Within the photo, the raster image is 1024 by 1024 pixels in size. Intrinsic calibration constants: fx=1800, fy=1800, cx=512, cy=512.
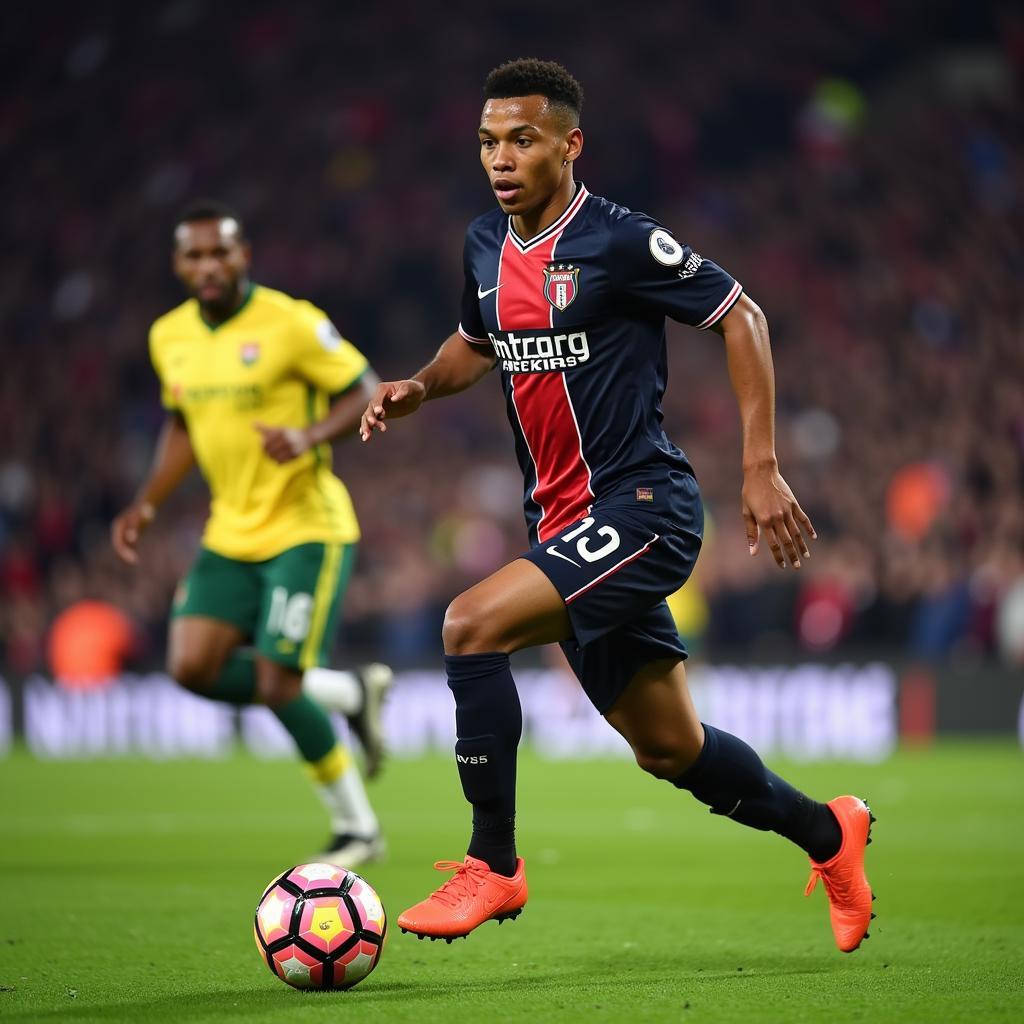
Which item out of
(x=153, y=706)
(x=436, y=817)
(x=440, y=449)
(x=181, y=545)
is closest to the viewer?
(x=436, y=817)

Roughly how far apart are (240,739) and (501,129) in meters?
13.4

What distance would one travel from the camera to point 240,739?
17672 mm

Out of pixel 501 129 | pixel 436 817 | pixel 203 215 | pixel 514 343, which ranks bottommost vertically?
pixel 436 817

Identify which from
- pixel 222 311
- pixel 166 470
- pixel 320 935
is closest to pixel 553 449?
pixel 320 935

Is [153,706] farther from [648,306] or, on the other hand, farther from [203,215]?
[648,306]

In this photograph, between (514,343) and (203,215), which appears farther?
(203,215)

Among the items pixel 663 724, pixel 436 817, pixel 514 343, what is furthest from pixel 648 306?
pixel 436 817

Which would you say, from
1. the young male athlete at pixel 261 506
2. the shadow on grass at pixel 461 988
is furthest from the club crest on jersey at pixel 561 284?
the young male athlete at pixel 261 506

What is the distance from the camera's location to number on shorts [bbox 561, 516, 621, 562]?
472 centimetres

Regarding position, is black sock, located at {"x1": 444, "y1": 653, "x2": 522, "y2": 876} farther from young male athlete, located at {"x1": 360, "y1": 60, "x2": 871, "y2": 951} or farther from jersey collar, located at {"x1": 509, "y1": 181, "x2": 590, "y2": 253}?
jersey collar, located at {"x1": 509, "y1": 181, "x2": 590, "y2": 253}

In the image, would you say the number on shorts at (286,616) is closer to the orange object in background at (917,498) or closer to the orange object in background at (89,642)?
the orange object in background at (917,498)

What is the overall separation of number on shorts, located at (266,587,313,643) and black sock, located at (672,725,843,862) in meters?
2.68

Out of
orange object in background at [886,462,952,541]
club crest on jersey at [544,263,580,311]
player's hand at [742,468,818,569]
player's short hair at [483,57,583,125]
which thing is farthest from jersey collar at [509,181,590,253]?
orange object in background at [886,462,952,541]

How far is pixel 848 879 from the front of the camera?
505 cm
